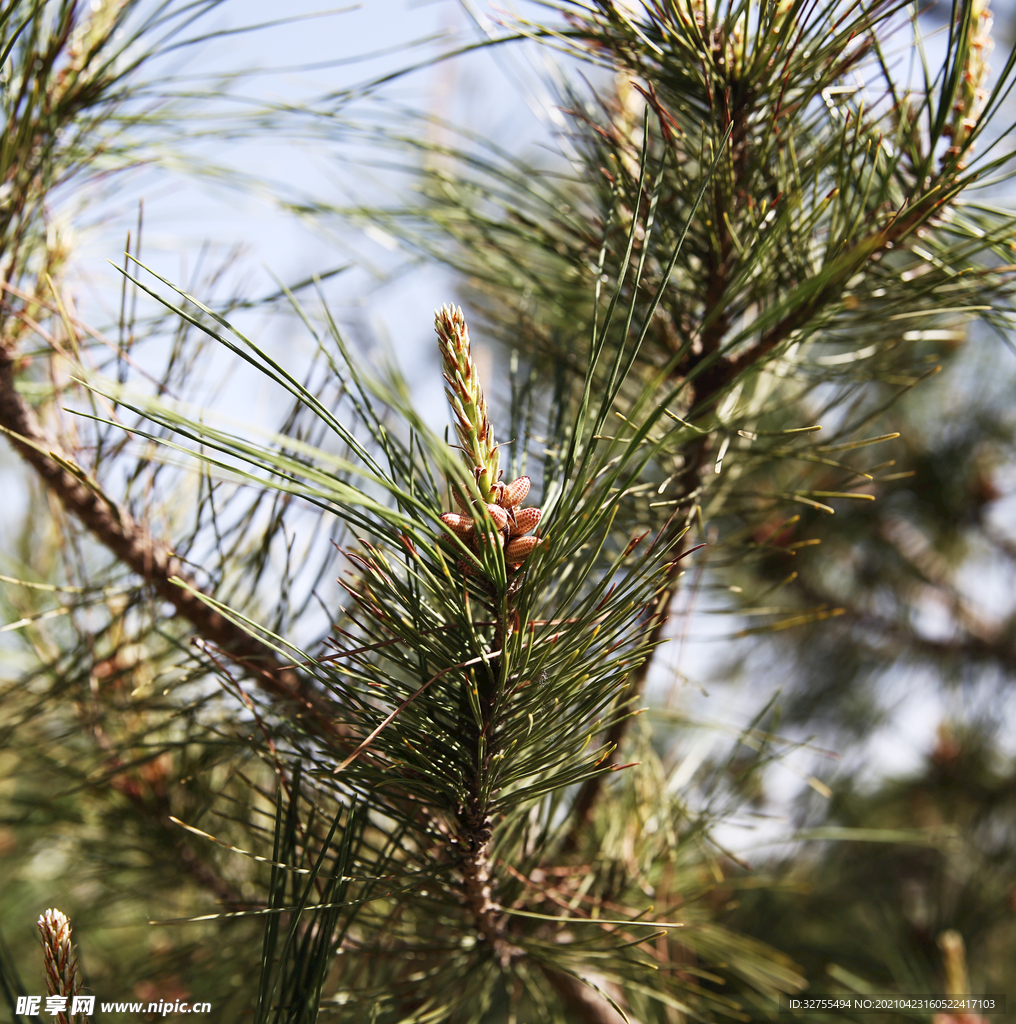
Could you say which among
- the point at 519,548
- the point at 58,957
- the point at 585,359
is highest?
the point at 585,359

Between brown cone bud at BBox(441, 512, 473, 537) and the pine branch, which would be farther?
the pine branch

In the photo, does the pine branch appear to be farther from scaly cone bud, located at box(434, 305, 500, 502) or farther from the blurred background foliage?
scaly cone bud, located at box(434, 305, 500, 502)

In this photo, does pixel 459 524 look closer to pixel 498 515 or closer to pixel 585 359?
pixel 498 515

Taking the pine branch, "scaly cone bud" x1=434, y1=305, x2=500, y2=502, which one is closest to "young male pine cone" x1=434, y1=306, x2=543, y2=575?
"scaly cone bud" x1=434, y1=305, x2=500, y2=502

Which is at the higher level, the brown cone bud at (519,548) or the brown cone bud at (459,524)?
the brown cone bud at (459,524)

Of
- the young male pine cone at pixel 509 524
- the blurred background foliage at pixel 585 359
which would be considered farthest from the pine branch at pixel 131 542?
the young male pine cone at pixel 509 524

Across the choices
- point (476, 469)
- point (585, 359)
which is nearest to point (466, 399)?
point (476, 469)

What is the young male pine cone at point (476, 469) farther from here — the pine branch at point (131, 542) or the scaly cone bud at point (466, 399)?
the pine branch at point (131, 542)

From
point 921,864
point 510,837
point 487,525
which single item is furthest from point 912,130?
point 921,864

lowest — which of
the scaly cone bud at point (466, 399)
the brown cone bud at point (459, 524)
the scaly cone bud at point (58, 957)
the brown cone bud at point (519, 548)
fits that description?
the scaly cone bud at point (58, 957)
